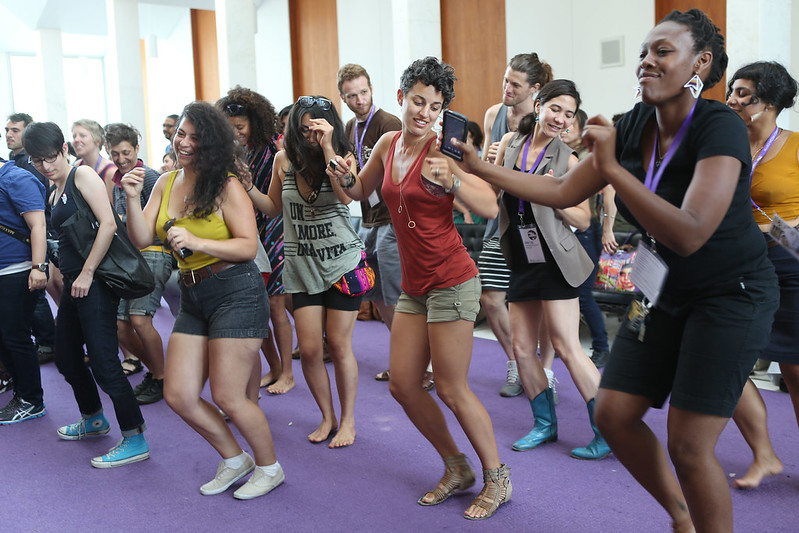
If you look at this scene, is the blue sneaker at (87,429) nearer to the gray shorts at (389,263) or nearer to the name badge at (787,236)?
the gray shorts at (389,263)

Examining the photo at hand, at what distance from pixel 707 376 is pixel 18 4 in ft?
50.5

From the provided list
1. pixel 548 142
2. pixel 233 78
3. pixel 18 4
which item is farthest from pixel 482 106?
pixel 18 4

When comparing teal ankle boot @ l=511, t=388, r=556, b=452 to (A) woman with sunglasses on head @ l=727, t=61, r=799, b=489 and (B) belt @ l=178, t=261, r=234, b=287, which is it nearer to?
(A) woman with sunglasses on head @ l=727, t=61, r=799, b=489

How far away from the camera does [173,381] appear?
293 centimetres

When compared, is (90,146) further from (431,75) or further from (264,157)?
(431,75)

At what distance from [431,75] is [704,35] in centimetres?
106

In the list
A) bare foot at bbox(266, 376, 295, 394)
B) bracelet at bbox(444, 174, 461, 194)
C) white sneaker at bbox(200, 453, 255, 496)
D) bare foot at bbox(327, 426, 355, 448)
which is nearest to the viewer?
bracelet at bbox(444, 174, 461, 194)

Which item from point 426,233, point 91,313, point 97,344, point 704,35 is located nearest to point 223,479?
point 97,344

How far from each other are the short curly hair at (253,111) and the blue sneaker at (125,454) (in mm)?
1646

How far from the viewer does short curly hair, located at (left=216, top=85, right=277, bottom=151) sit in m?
3.95

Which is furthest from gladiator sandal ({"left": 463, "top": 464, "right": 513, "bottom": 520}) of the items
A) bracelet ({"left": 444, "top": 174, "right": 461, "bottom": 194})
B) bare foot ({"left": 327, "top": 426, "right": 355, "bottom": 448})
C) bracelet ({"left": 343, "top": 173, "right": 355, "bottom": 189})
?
bracelet ({"left": 343, "top": 173, "right": 355, "bottom": 189})

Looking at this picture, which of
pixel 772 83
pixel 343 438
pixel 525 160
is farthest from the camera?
pixel 343 438

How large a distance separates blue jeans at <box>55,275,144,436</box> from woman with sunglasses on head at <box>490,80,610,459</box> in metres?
1.83

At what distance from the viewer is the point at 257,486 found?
3.08 m
